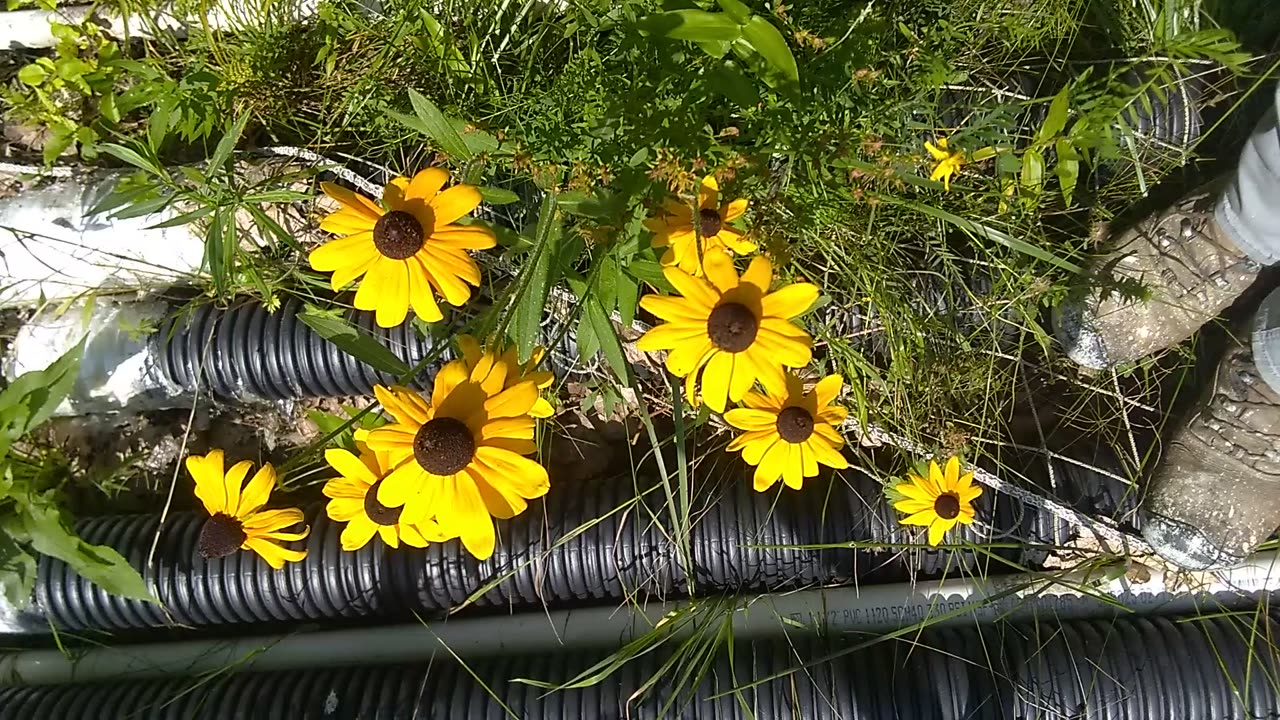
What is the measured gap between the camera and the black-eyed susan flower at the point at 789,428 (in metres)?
1.31

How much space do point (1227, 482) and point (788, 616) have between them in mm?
903

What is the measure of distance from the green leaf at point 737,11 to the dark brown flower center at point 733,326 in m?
0.37

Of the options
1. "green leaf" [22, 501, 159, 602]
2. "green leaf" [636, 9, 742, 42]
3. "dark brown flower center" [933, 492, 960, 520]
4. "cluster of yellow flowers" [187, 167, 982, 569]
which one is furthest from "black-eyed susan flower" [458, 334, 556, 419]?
"green leaf" [22, 501, 159, 602]

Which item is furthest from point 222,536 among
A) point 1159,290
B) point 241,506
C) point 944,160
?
point 1159,290

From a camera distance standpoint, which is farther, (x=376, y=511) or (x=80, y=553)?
(x=80, y=553)

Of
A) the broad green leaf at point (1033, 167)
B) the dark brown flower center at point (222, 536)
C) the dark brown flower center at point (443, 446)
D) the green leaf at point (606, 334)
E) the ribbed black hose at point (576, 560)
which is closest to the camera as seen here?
the dark brown flower center at point (443, 446)

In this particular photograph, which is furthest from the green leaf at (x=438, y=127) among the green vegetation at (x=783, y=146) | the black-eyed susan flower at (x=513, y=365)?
the black-eyed susan flower at (x=513, y=365)

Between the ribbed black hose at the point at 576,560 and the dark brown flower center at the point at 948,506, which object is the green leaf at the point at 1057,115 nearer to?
the dark brown flower center at the point at 948,506

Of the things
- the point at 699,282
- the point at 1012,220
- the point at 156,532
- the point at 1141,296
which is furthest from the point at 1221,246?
the point at 156,532

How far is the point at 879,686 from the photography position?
64.2 inches

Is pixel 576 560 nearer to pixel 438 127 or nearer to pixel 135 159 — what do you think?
pixel 438 127

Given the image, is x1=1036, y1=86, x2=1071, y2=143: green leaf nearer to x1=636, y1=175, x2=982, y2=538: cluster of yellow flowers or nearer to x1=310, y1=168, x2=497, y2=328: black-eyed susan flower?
x1=636, y1=175, x2=982, y2=538: cluster of yellow flowers

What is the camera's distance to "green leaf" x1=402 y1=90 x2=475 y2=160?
1185 mm

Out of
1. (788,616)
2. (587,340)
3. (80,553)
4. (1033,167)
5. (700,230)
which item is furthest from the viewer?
(788,616)
